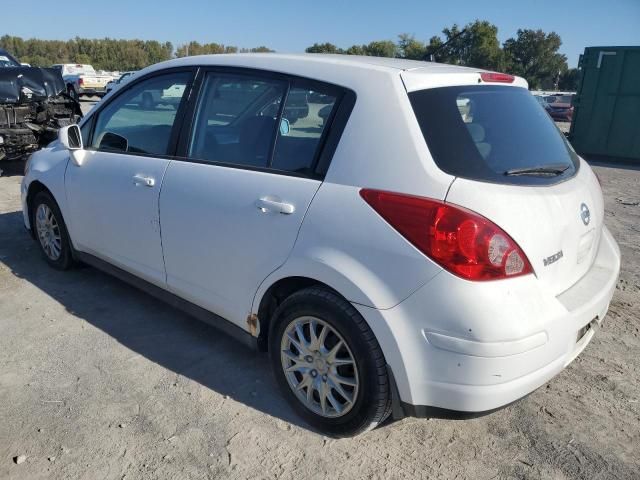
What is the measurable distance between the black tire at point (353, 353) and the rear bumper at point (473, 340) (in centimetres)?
7

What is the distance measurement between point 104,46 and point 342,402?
329 ft

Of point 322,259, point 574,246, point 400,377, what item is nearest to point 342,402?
point 400,377

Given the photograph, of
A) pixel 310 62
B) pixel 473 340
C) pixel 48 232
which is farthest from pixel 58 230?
pixel 473 340

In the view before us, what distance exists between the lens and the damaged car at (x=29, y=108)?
8344 millimetres

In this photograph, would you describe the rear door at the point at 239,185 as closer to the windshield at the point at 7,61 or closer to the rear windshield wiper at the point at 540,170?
the rear windshield wiper at the point at 540,170

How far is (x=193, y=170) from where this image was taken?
303cm

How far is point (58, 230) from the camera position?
4359mm

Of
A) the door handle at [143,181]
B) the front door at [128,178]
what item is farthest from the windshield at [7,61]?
the door handle at [143,181]

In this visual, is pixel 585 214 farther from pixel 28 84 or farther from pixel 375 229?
pixel 28 84

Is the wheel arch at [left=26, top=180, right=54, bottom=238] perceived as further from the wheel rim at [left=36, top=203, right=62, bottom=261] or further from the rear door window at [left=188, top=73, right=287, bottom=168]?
the rear door window at [left=188, top=73, right=287, bottom=168]

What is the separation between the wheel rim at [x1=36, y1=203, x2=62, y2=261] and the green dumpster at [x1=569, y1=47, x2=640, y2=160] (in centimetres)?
1173

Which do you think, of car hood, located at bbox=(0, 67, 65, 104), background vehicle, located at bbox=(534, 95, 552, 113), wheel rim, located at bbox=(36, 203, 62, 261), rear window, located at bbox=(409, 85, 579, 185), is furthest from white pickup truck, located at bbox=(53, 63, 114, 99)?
rear window, located at bbox=(409, 85, 579, 185)

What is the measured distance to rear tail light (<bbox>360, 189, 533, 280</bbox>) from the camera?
206cm

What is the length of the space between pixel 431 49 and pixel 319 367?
4383cm
